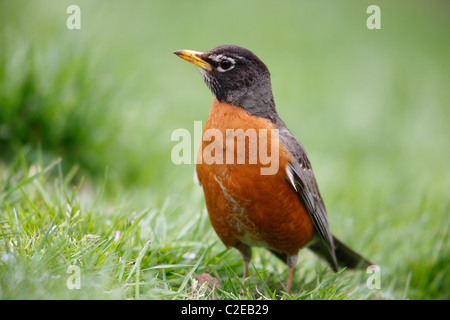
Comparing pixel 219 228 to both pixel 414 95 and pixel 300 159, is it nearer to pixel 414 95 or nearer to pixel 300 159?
pixel 300 159

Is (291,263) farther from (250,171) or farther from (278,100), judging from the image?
(278,100)

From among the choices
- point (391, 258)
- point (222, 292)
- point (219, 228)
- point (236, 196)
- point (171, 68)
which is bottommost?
point (391, 258)

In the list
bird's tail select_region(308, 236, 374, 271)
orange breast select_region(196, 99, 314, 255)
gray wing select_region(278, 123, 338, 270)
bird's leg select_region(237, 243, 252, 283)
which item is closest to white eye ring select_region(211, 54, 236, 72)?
orange breast select_region(196, 99, 314, 255)

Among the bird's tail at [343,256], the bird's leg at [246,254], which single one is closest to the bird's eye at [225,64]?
the bird's leg at [246,254]

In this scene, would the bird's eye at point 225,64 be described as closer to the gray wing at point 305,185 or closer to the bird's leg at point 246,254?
the gray wing at point 305,185

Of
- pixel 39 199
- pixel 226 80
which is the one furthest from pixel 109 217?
pixel 226 80

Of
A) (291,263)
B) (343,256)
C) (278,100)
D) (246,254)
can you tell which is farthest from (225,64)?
(278,100)
